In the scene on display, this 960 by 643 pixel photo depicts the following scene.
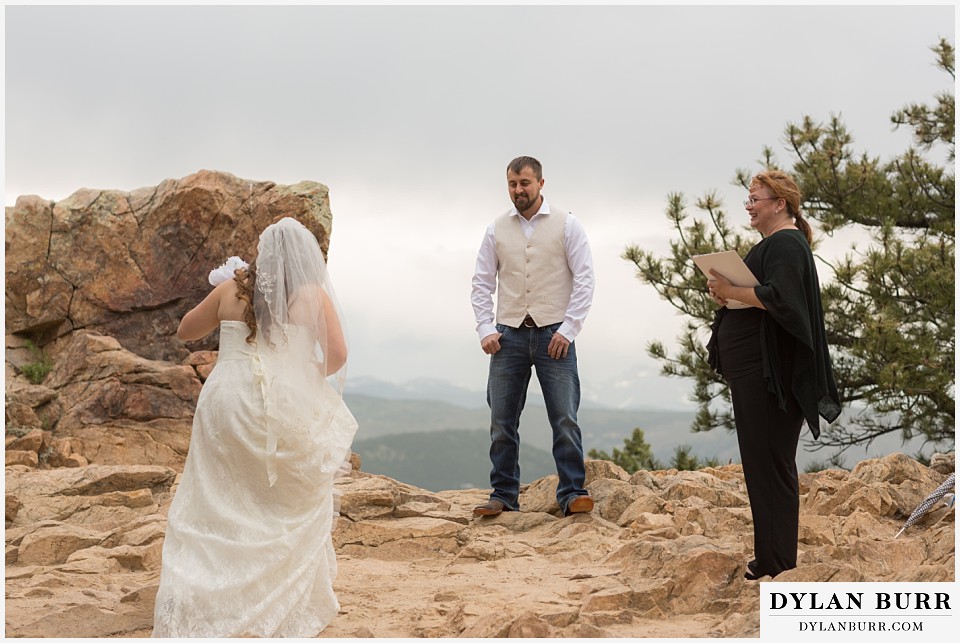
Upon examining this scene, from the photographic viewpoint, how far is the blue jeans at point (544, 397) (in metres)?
5.75

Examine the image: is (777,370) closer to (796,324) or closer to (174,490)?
(796,324)

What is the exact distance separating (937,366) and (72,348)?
7988 mm

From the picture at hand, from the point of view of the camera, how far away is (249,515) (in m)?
4.03

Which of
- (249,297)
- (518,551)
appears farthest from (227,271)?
(518,551)

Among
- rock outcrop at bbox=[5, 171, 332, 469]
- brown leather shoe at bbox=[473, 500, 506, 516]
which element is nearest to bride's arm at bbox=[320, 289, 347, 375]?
brown leather shoe at bbox=[473, 500, 506, 516]

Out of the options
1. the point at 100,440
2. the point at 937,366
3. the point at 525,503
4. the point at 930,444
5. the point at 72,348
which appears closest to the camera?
the point at 525,503

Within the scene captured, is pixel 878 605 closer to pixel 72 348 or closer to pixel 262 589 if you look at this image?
pixel 262 589

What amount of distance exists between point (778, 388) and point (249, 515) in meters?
2.37

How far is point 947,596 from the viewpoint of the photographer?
3717 mm

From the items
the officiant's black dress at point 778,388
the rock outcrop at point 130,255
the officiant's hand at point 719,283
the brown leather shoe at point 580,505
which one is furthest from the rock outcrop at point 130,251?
the officiant's black dress at point 778,388

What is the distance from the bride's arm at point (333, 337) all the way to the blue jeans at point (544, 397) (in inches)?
67.4

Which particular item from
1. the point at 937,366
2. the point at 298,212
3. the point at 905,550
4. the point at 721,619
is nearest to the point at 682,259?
the point at 937,366

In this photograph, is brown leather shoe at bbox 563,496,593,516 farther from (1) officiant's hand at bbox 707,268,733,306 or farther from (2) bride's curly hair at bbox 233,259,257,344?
(2) bride's curly hair at bbox 233,259,257,344

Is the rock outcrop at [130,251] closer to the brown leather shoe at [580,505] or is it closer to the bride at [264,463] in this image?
the brown leather shoe at [580,505]
